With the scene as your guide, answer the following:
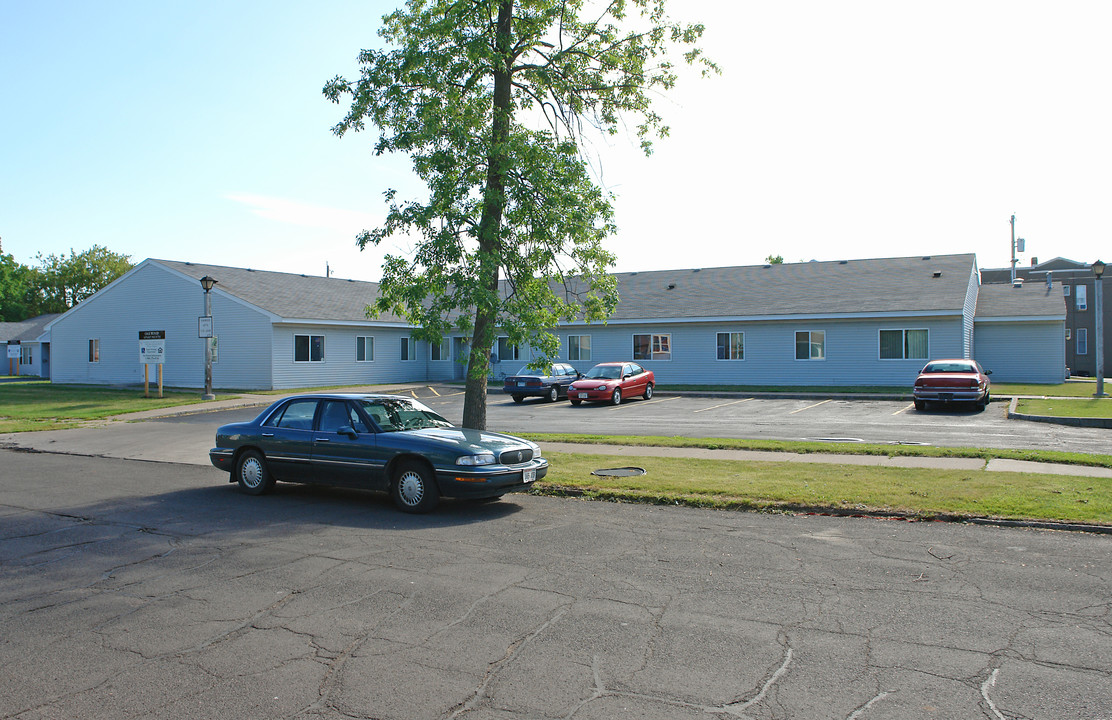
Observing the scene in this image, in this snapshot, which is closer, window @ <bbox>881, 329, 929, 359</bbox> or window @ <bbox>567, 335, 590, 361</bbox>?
window @ <bbox>881, 329, 929, 359</bbox>

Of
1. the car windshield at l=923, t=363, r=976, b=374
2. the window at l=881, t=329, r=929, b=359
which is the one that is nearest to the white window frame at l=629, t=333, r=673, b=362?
the window at l=881, t=329, r=929, b=359

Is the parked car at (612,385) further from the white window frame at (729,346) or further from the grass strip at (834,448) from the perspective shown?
the grass strip at (834,448)

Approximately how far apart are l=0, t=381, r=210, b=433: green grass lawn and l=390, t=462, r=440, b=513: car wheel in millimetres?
16016

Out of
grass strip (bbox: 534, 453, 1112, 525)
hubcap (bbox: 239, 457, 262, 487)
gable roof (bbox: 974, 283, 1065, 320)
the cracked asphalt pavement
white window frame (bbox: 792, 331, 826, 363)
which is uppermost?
gable roof (bbox: 974, 283, 1065, 320)

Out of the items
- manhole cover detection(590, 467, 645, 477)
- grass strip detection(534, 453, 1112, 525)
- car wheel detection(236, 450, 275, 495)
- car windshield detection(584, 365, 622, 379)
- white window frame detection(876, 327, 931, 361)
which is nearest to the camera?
grass strip detection(534, 453, 1112, 525)

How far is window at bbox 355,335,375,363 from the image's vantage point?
123 ft

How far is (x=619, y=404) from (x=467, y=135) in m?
16.8

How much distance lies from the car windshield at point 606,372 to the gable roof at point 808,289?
690 centimetres

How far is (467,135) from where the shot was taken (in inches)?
493

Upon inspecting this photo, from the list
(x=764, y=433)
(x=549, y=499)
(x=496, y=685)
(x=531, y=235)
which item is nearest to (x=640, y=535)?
(x=549, y=499)

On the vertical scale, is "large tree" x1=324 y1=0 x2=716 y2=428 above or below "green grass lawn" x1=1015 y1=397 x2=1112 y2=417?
above

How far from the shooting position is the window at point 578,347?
37.6 metres

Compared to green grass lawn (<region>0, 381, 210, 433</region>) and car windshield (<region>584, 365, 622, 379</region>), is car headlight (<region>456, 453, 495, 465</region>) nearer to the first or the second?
green grass lawn (<region>0, 381, 210, 433</region>)

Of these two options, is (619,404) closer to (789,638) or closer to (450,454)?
(450,454)
